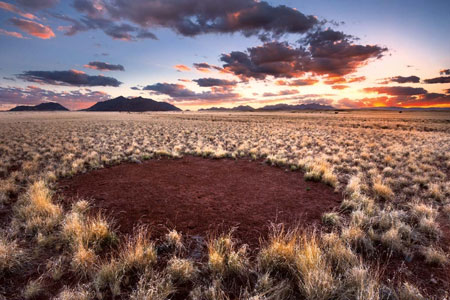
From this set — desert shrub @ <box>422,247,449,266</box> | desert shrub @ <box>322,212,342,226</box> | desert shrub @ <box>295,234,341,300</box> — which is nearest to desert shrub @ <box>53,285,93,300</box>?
desert shrub @ <box>295,234,341,300</box>

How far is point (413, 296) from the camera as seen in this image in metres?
3.11

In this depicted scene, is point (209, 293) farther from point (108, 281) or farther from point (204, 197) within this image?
point (204, 197)

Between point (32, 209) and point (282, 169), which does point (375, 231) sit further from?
point (32, 209)

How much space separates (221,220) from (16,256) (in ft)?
13.2

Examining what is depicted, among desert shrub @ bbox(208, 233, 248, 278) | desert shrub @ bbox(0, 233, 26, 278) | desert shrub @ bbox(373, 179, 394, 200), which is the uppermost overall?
desert shrub @ bbox(0, 233, 26, 278)

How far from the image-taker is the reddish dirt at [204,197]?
18.4 feet

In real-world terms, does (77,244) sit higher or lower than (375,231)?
higher

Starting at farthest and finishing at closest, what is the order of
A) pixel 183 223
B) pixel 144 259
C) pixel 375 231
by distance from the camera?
pixel 183 223 → pixel 375 231 → pixel 144 259

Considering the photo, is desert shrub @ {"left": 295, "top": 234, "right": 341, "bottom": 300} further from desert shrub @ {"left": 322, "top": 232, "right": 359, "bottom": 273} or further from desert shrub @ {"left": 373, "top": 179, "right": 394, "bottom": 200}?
desert shrub @ {"left": 373, "top": 179, "right": 394, "bottom": 200}

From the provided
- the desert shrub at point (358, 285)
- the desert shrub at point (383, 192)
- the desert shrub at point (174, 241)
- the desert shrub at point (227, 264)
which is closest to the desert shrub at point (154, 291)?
the desert shrub at point (227, 264)

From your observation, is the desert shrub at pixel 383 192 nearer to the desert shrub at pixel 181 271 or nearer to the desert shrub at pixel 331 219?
the desert shrub at pixel 331 219

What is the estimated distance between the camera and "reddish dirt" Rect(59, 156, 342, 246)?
5.60 meters

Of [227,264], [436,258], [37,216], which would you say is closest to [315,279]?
[227,264]

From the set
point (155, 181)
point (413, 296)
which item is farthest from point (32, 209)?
point (413, 296)
